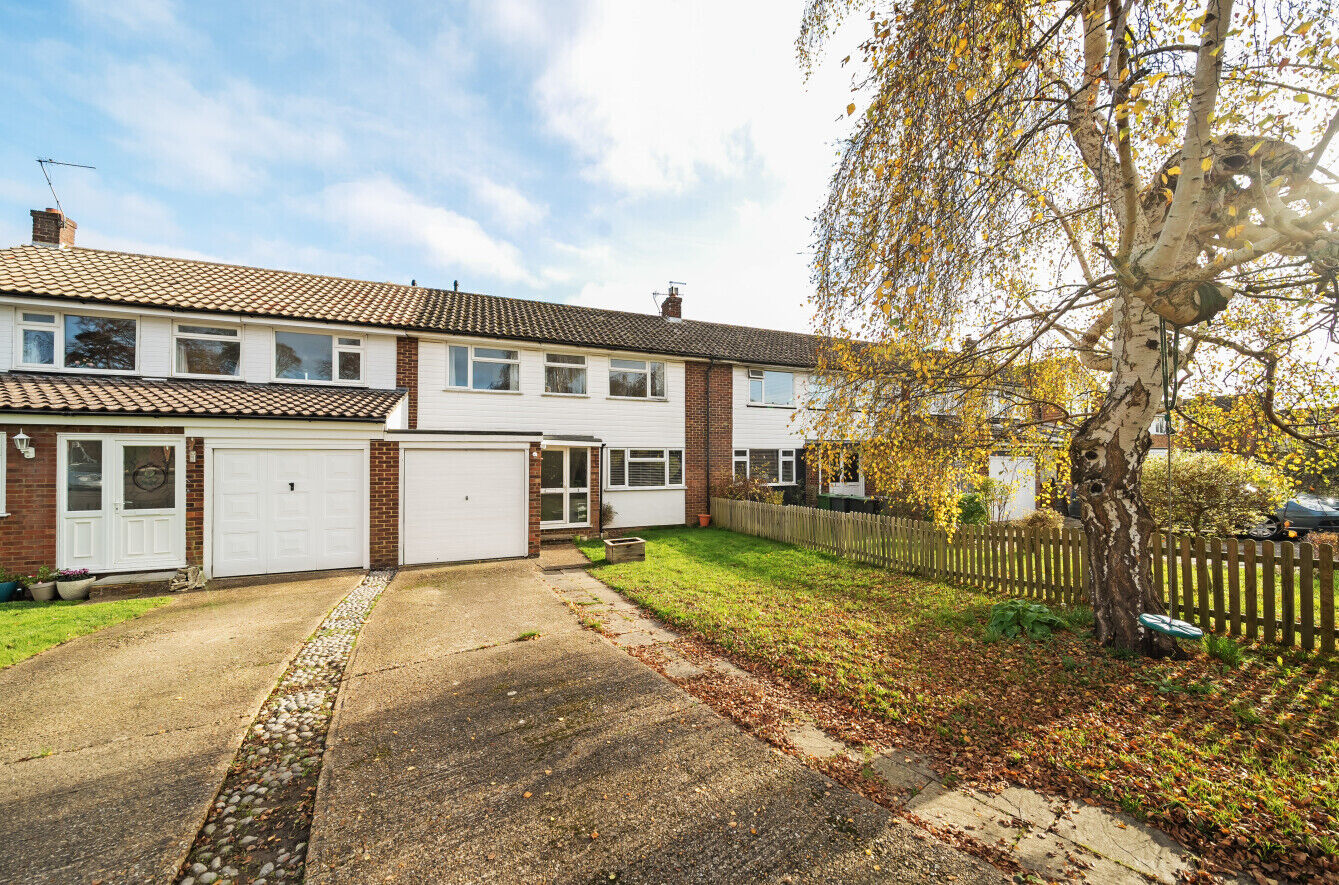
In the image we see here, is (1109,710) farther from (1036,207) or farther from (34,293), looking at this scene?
(34,293)

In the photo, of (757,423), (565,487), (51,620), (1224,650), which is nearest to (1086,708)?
(1224,650)

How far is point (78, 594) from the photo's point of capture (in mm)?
7820

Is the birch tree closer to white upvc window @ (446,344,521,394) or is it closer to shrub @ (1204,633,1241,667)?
shrub @ (1204,633,1241,667)

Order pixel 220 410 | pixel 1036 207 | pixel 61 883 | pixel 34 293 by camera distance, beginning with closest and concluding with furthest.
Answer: pixel 61 883, pixel 1036 207, pixel 220 410, pixel 34 293

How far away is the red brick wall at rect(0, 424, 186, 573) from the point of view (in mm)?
8117

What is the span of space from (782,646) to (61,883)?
532 centimetres

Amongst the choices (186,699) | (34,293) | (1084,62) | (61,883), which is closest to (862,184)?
(1084,62)

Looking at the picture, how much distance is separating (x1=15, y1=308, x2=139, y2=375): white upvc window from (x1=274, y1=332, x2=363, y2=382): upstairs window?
2623 millimetres

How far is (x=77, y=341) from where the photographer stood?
10.5 metres

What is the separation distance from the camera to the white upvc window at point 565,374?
553 inches

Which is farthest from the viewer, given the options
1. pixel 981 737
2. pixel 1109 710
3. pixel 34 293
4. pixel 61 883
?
pixel 34 293

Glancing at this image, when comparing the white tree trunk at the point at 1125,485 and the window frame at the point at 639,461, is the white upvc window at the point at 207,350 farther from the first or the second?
the white tree trunk at the point at 1125,485

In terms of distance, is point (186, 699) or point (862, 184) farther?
point (862, 184)

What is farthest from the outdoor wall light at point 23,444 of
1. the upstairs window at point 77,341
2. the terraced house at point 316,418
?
the upstairs window at point 77,341
